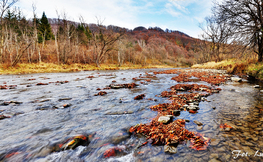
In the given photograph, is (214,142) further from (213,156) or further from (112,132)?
(112,132)

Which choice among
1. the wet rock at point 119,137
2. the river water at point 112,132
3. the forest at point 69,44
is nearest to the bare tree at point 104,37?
the forest at point 69,44

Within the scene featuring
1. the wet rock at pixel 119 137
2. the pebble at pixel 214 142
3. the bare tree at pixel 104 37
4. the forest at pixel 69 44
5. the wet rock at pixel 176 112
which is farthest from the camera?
the bare tree at pixel 104 37

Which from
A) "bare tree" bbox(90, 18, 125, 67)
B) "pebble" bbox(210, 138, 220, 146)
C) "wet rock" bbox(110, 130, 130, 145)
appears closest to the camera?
"pebble" bbox(210, 138, 220, 146)

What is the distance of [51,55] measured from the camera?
1443 inches

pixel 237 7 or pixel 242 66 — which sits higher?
pixel 237 7

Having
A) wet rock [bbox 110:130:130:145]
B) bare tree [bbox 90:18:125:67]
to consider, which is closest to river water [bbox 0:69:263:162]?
wet rock [bbox 110:130:130:145]

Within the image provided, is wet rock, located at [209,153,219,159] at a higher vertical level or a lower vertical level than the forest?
lower

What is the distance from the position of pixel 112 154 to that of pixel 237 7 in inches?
607

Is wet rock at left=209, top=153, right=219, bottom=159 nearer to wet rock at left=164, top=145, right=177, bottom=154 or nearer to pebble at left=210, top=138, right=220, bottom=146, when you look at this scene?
pebble at left=210, top=138, right=220, bottom=146

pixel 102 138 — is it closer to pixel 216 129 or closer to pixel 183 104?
pixel 216 129

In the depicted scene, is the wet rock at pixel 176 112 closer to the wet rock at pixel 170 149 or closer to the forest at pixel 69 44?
the wet rock at pixel 170 149

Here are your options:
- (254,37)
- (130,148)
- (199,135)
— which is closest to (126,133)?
(130,148)

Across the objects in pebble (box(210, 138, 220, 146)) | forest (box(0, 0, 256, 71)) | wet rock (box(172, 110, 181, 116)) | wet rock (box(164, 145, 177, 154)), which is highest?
forest (box(0, 0, 256, 71))

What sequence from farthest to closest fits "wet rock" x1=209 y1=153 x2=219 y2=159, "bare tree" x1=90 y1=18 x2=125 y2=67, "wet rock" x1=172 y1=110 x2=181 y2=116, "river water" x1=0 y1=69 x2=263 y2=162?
"bare tree" x1=90 y1=18 x2=125 y2=67, "wet rock" x1=172 y1=110 x2=181 y2=116, "river water" x1=0 y1=69 x2=263 y2=162, "wet rock" x1=209 y1=153 x2=219 y2=159
